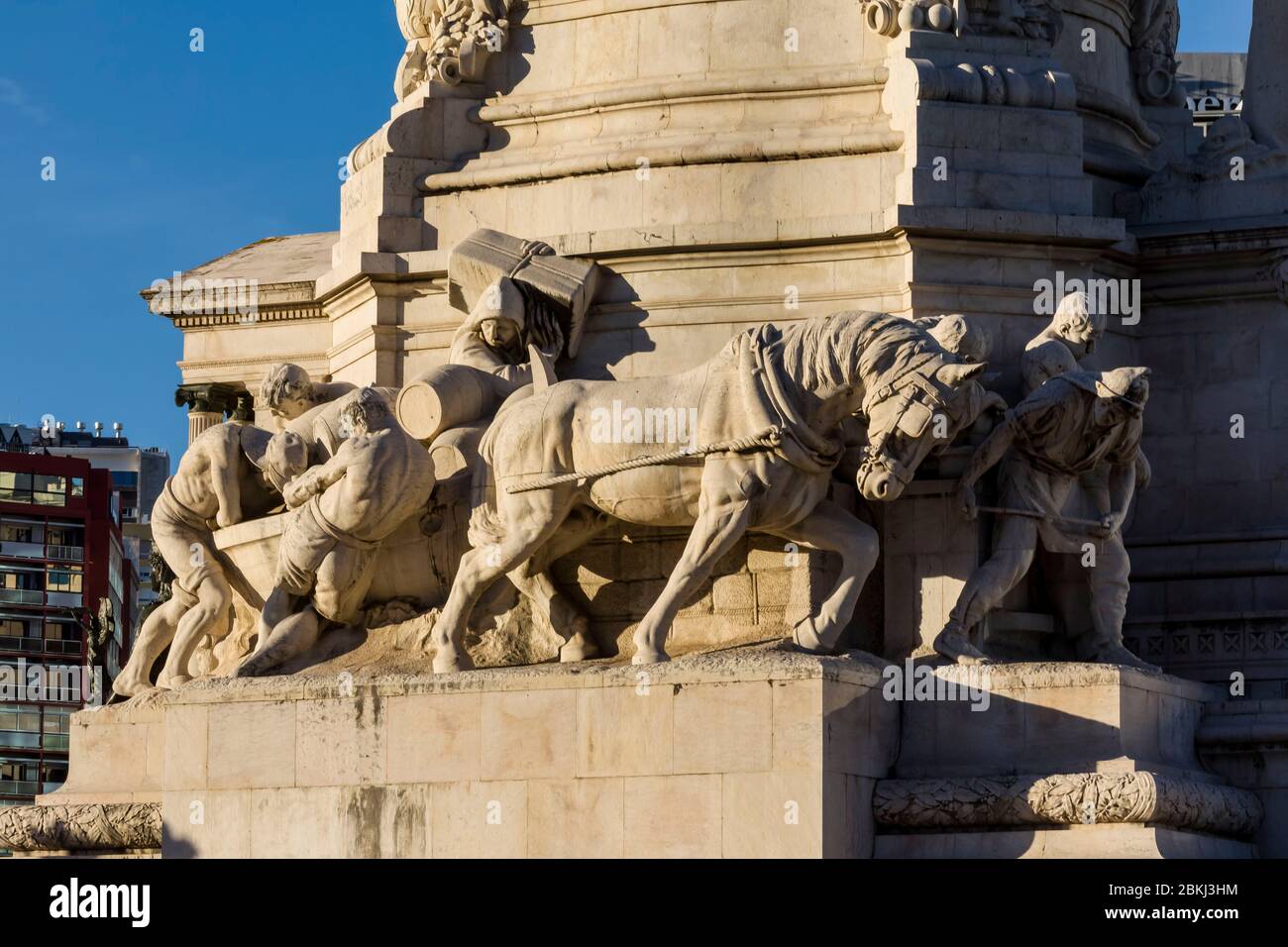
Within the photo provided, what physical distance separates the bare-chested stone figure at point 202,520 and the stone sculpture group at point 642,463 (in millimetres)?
25

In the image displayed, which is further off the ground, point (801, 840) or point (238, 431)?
point (238, 431)

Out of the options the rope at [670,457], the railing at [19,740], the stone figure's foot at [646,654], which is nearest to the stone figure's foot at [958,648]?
the rope at [670,457]

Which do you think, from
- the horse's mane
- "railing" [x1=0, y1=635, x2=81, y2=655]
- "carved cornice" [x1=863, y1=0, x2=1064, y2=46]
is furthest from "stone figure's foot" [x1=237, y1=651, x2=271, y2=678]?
"railing" [x1=0, y1=635, x2=81, y2=655]

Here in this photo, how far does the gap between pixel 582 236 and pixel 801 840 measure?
22.7 ft

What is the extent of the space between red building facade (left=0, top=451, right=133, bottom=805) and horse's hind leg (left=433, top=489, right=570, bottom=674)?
A: 5875cm

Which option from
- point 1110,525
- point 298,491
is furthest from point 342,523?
point 1110,525

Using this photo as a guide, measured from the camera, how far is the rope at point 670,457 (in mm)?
24141

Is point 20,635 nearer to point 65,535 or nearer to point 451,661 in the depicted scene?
point 65,535

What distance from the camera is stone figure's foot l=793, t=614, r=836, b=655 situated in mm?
24375

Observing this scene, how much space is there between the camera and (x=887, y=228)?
86.4ft

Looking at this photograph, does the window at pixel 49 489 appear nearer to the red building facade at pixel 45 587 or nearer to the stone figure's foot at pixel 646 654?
the red building facade at pixel 45 587
